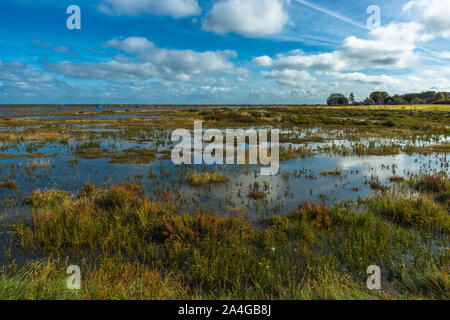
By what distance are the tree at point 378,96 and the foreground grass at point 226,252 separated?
6715 inches

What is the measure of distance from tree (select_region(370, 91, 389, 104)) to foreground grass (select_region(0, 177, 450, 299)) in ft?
560

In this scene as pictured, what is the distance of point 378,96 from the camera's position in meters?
150

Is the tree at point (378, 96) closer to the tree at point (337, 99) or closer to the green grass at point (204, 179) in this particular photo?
the tree at point (337, 99)

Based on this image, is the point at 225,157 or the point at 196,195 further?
the point at 225,157

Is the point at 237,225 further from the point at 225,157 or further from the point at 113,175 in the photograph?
the point at 225,157

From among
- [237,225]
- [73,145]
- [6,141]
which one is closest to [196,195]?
[237,225]

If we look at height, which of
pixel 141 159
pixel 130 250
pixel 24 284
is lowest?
pixel 130 250

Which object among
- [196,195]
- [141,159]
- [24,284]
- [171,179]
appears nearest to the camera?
[24,284]

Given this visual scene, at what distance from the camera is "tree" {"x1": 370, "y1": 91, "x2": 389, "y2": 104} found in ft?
484

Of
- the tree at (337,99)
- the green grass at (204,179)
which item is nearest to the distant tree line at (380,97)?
the tree at (337,99)

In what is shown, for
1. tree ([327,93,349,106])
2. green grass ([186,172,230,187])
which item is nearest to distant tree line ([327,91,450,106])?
tree ([327,93,349,106])

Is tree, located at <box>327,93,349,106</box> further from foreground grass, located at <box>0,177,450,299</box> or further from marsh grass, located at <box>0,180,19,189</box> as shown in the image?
marsh grass, located at <box>0,180,19,189</box>

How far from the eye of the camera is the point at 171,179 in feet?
41.9

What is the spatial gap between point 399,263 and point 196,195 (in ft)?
24.5
